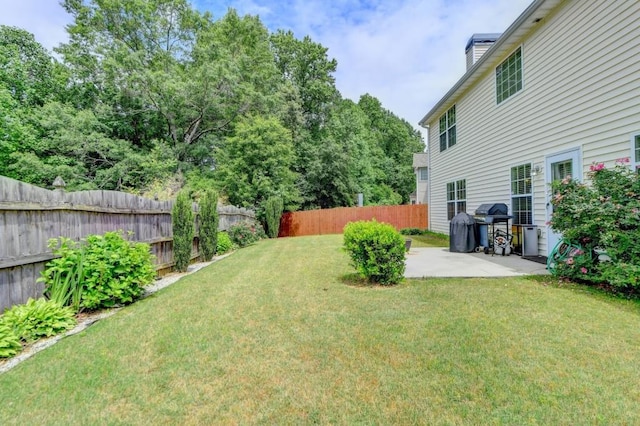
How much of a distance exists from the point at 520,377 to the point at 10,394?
144 inches

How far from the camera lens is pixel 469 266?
6.52 metres

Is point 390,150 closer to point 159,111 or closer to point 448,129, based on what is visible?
point 448,129

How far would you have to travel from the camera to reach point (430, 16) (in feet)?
32.5

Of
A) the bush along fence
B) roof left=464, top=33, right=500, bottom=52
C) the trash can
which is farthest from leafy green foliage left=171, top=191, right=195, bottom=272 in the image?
roof left=464, top=33, right=500, bottom=52

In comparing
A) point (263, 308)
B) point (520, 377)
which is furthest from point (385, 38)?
point (520, 377)

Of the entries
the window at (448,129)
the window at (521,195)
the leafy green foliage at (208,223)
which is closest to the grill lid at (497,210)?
the window at (521,195)

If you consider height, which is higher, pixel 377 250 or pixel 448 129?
pixel 448 129

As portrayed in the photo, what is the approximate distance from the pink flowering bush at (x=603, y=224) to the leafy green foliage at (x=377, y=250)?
2573 mm

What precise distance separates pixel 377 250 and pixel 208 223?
16.5 ft

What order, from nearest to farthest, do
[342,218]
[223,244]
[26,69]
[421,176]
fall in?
[223,244] → [26,69] → [342,218] → [421,176]

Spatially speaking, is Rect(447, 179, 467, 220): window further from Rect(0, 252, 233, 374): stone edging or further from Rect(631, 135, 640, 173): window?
Rect(0, 252, 233, 374): stone edging

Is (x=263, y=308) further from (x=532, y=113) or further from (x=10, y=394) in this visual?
(x=532, y=113)

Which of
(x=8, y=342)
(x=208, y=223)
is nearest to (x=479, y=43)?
(x=208, y=223)

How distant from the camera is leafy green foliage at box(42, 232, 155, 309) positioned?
12.4 feet
